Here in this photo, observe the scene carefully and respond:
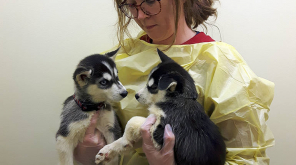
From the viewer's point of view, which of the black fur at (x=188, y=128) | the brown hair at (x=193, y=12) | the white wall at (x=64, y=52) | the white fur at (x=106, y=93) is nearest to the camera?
the black fur at (x=188, y=128)

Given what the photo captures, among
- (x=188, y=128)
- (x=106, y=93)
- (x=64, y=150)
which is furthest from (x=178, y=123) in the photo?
(x=64, y=150)

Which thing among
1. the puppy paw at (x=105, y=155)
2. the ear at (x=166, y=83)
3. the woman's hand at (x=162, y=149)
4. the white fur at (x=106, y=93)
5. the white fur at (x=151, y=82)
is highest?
the ear at (x=166, y=83)

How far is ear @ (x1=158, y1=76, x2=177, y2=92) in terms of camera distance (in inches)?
35.0

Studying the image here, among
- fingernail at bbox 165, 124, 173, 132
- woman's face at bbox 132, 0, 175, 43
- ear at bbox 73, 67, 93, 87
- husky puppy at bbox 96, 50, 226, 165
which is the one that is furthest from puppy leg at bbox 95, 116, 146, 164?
woman's face at bbox 132, 0, 175, 43

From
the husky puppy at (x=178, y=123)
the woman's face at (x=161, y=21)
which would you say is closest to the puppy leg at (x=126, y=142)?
the husky puppy at (x=178, y=123)

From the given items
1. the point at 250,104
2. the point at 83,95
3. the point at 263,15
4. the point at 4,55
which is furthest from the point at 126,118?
the point at 263,15

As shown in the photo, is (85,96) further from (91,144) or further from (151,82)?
(151,82)

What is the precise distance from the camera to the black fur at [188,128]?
0.85m

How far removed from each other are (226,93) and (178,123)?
0.96 ft

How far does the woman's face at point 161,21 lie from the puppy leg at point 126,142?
20.2 inches

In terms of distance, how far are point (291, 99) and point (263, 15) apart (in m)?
0.72

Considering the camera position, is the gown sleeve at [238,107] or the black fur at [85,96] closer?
the gown sleeve at [238,107]

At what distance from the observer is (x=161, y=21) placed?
1112 mm

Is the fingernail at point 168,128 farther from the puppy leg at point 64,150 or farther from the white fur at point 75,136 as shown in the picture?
the puppy leg at point 64,150
